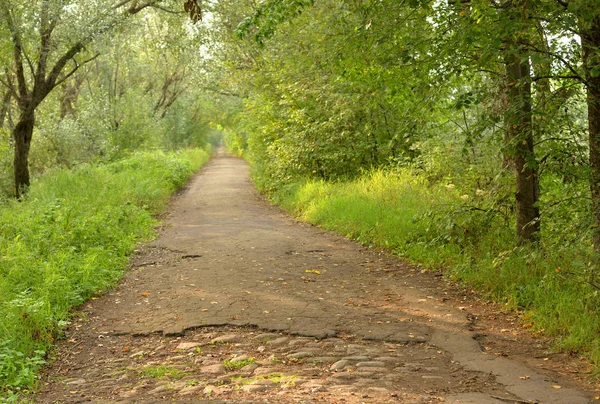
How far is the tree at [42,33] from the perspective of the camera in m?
14.8

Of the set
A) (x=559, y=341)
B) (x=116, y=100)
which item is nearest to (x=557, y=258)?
(x=559, y=341)

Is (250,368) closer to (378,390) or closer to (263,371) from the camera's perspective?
(263,371)

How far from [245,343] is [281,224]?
8397mm

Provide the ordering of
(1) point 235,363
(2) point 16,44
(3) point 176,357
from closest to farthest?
1. (1) point 235,363
2. (3) point 176,357
3. (2) point 16,44

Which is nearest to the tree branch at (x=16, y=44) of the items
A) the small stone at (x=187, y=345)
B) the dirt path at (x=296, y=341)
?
the dirt path at (x=296, y=341)

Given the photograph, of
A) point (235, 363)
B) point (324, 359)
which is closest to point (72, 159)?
point (235, 363)

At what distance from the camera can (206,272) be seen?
9.07 meters

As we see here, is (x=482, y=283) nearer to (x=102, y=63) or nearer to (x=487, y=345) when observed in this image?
(x=487, y=345)

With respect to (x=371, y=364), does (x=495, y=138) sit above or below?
above

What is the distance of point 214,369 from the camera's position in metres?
5.30

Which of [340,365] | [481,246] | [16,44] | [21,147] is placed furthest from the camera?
[21,147]

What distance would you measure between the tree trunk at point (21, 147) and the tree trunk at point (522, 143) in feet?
44.9

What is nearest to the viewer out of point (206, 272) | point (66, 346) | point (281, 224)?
point (66, 346)

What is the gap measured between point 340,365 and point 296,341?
2.70ft
